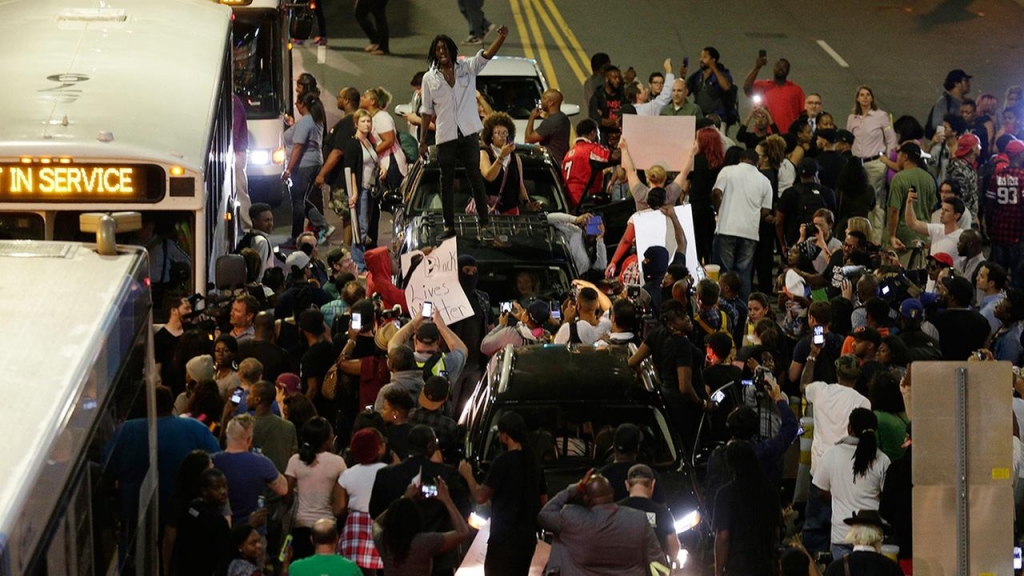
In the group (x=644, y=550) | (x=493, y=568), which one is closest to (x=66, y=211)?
(x=493, y=568)

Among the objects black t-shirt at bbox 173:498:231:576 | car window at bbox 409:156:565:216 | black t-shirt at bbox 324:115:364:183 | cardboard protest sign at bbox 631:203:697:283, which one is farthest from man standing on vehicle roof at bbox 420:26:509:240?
black t-shirt at bbox 173:498:231:576

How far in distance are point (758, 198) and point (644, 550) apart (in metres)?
9.02

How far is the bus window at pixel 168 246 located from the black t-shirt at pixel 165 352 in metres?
0.47

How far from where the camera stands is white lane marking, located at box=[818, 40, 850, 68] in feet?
99.2

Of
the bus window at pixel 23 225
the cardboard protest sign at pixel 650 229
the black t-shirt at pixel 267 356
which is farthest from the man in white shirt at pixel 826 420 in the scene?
the bus window at pixel 23 225

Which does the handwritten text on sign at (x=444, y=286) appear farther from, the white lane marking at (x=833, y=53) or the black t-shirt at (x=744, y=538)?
the white lane marking at (x=833, y=53)

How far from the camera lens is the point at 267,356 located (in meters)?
11.6

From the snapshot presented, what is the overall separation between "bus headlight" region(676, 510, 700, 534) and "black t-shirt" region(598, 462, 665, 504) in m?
0.57

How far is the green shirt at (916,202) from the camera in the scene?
17375mm

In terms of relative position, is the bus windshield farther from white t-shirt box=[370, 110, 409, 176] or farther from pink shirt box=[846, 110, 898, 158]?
pink shirt box=[846, 110, 898, 158]

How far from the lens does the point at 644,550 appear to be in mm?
8602

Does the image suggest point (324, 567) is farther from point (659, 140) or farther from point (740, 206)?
point (659, 140)

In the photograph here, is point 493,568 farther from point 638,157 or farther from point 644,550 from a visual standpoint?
point 638,157

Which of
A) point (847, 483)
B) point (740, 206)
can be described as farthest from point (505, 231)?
point (847, 483)
